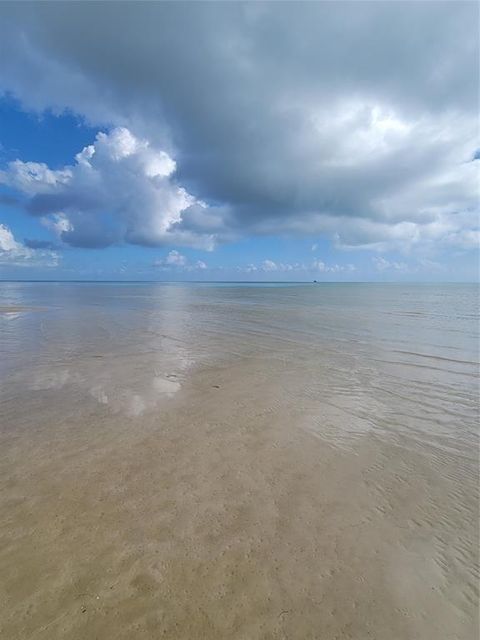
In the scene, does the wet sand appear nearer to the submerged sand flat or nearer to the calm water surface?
the submerged sand flat

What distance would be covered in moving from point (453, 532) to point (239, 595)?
119 inches

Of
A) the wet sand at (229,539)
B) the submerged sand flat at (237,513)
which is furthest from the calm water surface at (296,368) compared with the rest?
the wet sand at (229,539)

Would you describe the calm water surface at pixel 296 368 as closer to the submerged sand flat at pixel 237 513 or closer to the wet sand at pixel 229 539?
the submerged sand flat at pixel 237 513

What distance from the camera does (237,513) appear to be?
4598mm

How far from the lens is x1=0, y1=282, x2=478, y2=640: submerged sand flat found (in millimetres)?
3264

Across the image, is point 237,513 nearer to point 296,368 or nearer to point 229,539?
point 229,539

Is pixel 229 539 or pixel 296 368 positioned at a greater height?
pixel 229 539

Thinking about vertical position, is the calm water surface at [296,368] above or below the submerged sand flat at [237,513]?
below

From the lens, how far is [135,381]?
34.1ft

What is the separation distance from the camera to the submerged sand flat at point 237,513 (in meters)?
3.26

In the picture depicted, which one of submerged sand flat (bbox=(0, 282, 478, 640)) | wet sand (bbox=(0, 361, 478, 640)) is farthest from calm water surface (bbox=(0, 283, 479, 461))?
wet sand (bbox=(0, 361, 478, 640))

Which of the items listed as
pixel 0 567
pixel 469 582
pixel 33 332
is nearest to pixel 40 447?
pixel 0 567

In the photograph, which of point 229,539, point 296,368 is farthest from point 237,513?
point 296,368

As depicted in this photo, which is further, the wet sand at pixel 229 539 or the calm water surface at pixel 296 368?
the calm water surface at pixel 296 368
